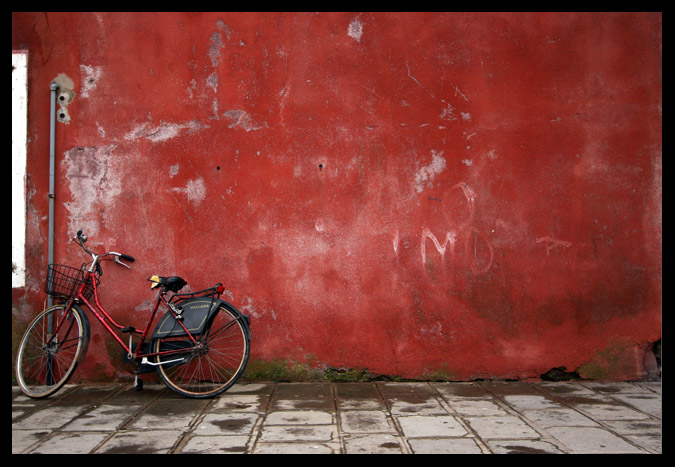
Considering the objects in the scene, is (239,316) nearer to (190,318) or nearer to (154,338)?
(190,318)

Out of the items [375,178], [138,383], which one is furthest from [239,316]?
[375,178]

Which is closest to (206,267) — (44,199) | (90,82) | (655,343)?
(44,199)

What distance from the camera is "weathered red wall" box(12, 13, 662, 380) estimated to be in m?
5.00

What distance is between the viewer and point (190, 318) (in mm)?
4543

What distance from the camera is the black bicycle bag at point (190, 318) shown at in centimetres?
451

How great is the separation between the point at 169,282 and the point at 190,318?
351 millimetres

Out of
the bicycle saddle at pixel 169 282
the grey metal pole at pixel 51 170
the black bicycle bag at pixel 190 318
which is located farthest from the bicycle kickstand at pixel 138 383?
the grey metal pole at pixel 51 170

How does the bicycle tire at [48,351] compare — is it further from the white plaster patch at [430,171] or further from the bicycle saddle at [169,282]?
the white plaster patch at [430,171]

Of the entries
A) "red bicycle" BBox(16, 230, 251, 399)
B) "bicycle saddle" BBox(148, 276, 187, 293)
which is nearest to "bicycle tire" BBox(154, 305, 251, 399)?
"red bicycle" BBox(16, 230, 251, 399)

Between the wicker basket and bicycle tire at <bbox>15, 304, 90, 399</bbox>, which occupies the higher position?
the wicker basket

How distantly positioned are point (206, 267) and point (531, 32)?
377 cm

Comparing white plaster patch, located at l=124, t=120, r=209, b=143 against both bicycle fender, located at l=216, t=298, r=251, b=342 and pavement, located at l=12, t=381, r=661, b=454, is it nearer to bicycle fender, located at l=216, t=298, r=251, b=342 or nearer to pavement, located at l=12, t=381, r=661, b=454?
bicycle fender, located at l=216, t=298, r=251, b=342

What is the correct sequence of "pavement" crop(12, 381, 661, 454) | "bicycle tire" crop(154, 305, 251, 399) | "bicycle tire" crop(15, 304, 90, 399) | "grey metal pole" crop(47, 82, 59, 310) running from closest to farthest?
"pavement" crop(12, 381, 661, 454), "bicycle tire" crop(15, 304, 90, 399), "bicycle tire" crop(154, 305, 251, 399), "grey metal pole" crop(47, 82, 59, 310)

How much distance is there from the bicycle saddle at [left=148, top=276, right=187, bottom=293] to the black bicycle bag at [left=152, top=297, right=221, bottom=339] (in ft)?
0.50
